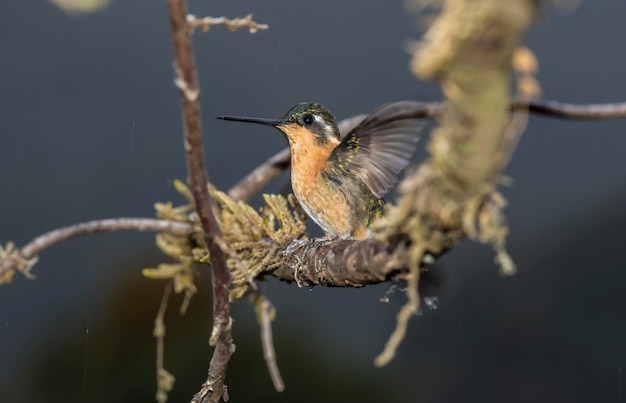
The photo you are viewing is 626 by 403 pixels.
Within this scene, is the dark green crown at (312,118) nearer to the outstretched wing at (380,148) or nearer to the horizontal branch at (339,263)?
the outstretched wing at (380,148)

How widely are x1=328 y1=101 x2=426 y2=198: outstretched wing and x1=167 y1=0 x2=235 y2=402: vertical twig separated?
43cm

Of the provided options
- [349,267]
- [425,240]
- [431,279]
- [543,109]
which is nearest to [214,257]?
[349,267]

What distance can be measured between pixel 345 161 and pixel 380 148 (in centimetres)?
10

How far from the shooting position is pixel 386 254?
33.5 inches

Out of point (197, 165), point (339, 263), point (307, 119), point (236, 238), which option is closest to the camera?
point (197, 165)

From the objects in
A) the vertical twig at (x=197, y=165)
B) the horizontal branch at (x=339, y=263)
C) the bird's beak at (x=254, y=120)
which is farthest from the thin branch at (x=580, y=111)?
the bird's beak at (x=254, y=120)

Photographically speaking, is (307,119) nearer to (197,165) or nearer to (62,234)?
(62,234)

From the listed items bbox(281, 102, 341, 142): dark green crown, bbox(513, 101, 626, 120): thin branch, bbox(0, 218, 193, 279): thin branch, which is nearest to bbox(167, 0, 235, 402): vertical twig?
bbox(0, 218, 193, 279): thin branch

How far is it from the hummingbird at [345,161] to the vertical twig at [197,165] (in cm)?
41

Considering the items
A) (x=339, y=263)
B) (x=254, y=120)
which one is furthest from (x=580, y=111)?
(x=254, y=120)

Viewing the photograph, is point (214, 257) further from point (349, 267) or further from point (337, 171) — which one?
point (337, 171)

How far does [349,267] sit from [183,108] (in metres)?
0.36

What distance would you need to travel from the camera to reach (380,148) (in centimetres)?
136

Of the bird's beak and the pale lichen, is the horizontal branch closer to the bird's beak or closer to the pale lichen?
the pale lichen
